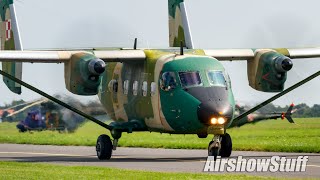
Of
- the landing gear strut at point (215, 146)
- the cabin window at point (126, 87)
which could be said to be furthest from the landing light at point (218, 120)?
the cabin window at point (126, 87)

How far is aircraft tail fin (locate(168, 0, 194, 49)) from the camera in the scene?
1834 inches

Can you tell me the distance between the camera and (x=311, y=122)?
61750mm

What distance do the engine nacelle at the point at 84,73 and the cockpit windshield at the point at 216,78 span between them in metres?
3.75

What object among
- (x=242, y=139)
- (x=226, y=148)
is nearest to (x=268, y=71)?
(x=226, y=148)

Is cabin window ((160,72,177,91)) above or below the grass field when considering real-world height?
above

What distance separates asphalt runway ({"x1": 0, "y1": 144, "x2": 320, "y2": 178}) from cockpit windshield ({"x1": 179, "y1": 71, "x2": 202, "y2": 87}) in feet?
8.67

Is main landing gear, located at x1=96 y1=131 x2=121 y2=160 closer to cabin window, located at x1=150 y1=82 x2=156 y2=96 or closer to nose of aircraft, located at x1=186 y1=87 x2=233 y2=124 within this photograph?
cabin window, located at x1=150 y1=82 x2=156 y2=96

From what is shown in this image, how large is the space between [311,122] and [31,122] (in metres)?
19.8

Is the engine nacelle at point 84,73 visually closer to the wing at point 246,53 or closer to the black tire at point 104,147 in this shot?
the black tire at point 104,147

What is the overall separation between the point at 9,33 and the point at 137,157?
403 inches

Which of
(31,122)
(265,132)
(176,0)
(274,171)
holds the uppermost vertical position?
(176,0)

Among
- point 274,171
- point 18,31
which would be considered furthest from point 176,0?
point 274,171

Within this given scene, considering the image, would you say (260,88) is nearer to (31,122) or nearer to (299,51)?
(299,51)

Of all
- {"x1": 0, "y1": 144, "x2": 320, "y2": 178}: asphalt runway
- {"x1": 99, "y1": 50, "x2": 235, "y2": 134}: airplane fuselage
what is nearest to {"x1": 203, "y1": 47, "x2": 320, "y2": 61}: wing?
{"x1": 99, "y1": 50, "x2": 235, "y2": 134}: airplane fuselage
